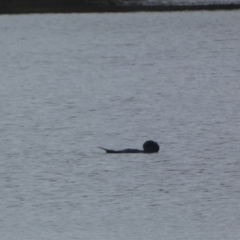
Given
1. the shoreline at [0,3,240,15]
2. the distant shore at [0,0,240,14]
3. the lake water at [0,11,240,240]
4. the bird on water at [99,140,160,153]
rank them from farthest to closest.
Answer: the shoreline at [0,3,240,15]
the distant shore at [0,0,240,14]
the bird on water at [99,140,160,153]
the lake water at [0,11,240,240]

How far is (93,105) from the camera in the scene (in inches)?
744

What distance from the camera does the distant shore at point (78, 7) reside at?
42.3 m

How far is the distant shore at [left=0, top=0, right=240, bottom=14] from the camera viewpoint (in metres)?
42.3

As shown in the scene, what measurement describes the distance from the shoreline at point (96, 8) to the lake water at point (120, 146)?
36.6 ft

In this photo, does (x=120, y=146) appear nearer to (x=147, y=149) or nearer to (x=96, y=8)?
(x=147, y=149)

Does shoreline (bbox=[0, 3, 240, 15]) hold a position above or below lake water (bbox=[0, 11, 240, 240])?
above

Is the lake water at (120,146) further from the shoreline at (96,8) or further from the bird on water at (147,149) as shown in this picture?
the shoreline at (96,8)

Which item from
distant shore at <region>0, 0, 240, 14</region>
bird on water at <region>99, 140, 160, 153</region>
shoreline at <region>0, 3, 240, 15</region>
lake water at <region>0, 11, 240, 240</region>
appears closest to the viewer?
lake water at <region>0, 11, 240, 240</region>

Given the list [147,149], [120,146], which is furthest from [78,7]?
[147,149]

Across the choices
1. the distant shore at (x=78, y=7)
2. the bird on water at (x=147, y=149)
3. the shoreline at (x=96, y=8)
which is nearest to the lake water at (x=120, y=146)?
the bird on water at (x=147, y=149)

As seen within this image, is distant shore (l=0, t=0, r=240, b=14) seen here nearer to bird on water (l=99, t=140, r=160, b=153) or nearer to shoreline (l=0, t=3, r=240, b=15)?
shoreline (l=0, t=3, r=240, b=15)

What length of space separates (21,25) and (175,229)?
36.9 metres

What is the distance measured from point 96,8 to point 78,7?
111 centimetres

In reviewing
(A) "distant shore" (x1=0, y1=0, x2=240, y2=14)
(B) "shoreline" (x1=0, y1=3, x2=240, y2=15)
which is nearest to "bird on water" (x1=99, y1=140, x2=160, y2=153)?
(A) "distant shore" (x1=0, y1=0, x2=240, y2=14)
